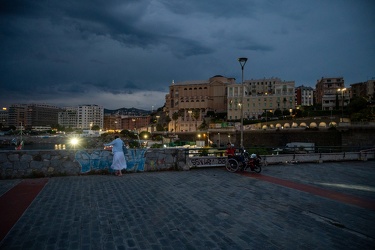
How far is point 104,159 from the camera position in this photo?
11062mm

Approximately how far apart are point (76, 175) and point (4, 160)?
9.71ft

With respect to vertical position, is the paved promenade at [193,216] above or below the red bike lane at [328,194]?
above

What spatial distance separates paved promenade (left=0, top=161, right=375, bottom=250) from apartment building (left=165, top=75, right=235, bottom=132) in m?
115

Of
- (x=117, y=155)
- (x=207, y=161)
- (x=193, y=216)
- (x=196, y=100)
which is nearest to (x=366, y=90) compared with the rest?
(x=196, y=100)

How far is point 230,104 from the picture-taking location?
370 ft

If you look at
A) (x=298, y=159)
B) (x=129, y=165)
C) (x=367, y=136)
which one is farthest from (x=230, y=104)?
(x=129, y=165)

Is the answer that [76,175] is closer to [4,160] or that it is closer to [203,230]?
[4,160]

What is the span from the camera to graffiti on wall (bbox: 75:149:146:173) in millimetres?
10688

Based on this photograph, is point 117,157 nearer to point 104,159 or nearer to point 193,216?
point 104,159

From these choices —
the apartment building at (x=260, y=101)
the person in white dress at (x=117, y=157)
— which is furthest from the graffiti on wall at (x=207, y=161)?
the apartment building at (x=260, y=101)

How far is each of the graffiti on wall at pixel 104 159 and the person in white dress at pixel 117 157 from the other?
0.44m

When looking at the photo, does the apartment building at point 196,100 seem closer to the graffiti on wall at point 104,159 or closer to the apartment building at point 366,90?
the apartment building at point 366,90

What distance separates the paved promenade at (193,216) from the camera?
4168 millimetres

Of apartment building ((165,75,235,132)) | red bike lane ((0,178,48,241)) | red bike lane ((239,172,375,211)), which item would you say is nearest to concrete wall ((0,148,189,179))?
red bike lane ((0,178,48,241))
